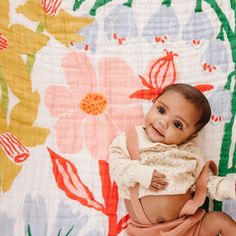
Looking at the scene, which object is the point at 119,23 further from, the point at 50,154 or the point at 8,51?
the point at 50,154

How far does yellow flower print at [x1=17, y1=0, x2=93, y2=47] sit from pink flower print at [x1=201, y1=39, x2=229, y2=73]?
46cm

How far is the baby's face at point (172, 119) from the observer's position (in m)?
1.46

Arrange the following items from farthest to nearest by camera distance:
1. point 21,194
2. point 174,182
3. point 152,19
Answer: point 152,19 < point 21,194 < point 174,182

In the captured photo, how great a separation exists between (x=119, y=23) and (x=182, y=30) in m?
0.24

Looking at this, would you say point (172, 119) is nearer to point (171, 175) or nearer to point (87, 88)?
point (171, 175)

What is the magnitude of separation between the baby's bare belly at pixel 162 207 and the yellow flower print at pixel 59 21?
0.68m

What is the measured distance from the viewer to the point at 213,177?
58.1 inches

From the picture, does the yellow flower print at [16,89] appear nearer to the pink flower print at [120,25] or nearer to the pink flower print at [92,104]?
the pink flower print at [92,104]

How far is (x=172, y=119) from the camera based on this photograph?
4.82 feet

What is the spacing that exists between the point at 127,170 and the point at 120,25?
62 cm

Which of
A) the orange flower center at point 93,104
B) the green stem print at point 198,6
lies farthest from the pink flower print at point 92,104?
the green stem print at point 198,6

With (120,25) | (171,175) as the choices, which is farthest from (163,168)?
(120,25)

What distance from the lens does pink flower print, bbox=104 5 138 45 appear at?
70.3 inches

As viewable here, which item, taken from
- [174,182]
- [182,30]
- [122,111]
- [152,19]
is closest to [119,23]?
[152,19]
